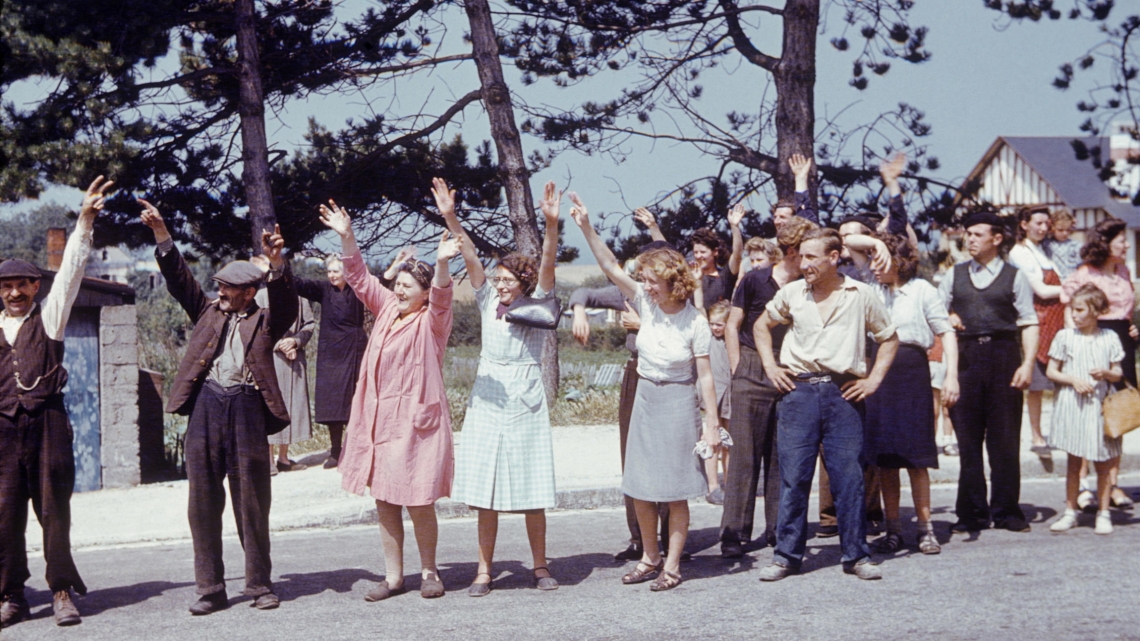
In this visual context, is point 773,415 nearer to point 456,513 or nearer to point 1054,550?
point 1054,550

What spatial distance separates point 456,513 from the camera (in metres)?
8.70

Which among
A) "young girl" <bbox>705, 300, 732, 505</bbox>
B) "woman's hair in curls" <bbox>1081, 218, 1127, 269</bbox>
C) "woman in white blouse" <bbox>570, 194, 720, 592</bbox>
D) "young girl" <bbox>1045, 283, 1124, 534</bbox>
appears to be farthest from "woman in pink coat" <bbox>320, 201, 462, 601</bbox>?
"woman's hair in curls" <bbox>1081, 218, 1127, 269</bbox>

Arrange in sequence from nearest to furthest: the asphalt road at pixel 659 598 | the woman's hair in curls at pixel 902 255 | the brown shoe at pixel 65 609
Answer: the asphalt road at pixel 659 598 < the brown shoe at pixel 65 609 < the woman's hair in curls at pixel 902 255

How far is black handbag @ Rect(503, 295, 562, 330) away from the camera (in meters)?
6.05

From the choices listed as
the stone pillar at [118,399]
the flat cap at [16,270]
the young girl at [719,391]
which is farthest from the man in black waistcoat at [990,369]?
the stone pillar at [118,399]

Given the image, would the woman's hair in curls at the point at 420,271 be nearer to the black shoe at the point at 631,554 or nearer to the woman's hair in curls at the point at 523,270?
the woman's hair in curls at the point at 523,270

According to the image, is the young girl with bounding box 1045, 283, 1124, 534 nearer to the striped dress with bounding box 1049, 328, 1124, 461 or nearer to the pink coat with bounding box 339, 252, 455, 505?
the striped dress with bounding box 1049, 328, 1124, 461

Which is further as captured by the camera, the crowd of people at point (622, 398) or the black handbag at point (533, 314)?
the black handbag at point (533, 314)

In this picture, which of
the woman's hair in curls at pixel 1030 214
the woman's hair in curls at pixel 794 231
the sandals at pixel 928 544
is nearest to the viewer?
the woman's hair in curls at pixel 794 231

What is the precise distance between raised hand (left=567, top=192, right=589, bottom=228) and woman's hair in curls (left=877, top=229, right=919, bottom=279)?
1.90m

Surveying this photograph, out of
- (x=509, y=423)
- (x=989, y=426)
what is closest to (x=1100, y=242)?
(x=989, y=426)

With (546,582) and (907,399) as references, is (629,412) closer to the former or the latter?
(546,582)

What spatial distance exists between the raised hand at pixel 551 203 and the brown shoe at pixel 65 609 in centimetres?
305

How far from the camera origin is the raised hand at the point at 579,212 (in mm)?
6234
